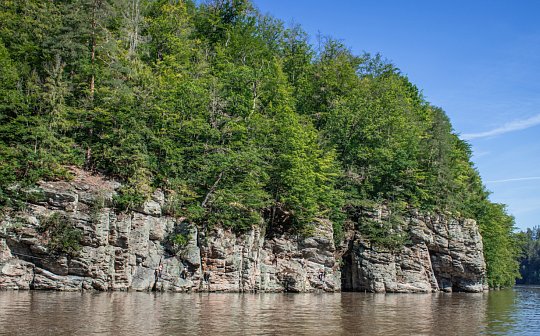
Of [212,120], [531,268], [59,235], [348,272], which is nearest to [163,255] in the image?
[59,235]

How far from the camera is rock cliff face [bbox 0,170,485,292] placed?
26906mm

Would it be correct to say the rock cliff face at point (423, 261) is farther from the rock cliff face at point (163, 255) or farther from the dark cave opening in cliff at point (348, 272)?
the rock cliff face at point (163, 255)

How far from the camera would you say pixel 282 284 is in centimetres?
3922

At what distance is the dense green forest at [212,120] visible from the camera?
3284 centimetres

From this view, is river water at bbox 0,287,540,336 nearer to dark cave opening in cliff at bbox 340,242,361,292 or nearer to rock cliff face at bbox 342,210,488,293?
rock cliff face at bbox 342,210,488,293

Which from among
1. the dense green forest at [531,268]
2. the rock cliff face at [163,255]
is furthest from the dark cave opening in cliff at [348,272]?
the dense green forest at [531,268]

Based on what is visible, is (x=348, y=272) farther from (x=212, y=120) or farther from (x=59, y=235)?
(x=59, y=235)

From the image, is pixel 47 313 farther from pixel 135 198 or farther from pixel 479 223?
pixel 479 223

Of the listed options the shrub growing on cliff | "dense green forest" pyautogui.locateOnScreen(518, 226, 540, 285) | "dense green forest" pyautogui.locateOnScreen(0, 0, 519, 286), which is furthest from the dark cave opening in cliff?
"dense green forest" pyautogui.locateOnScreen(518, 226, 540, 285)

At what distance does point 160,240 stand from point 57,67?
570 inches

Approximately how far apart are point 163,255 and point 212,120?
1384 centimetres

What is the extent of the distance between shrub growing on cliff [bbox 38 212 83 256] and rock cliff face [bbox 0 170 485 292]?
0.11 metres

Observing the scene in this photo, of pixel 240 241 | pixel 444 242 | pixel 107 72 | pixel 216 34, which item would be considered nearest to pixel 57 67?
pixel 107 72

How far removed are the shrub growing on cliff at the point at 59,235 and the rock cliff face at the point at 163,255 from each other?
0.11 meters
